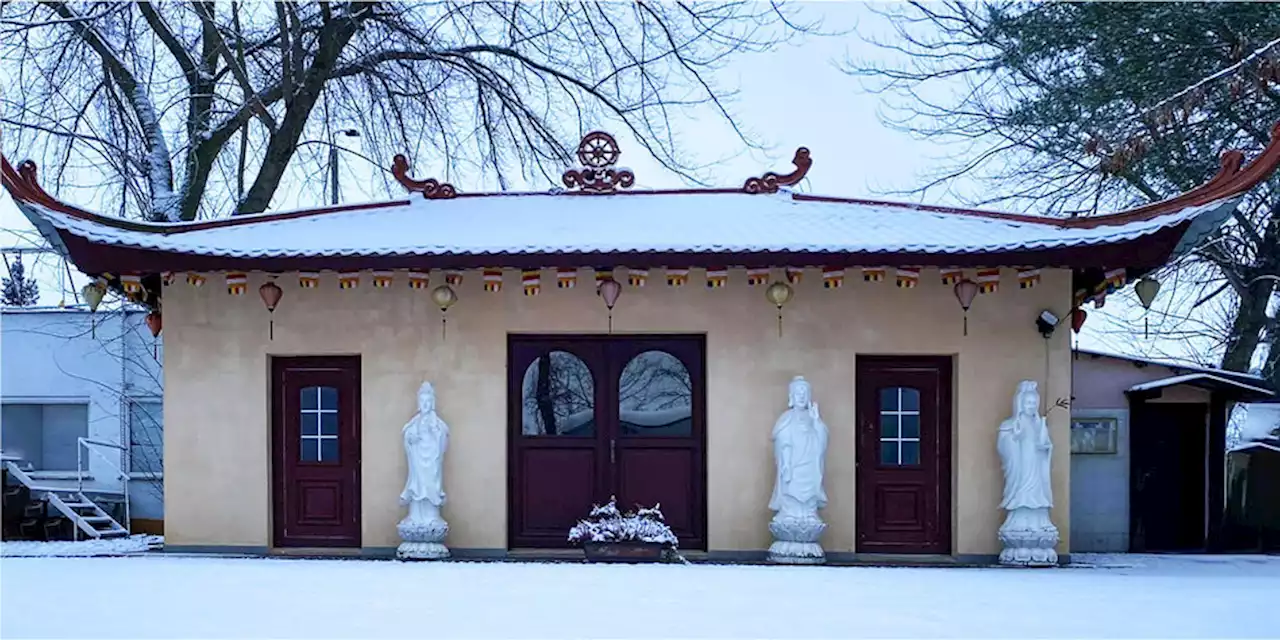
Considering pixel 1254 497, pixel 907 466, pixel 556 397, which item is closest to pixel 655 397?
pixel 556 397

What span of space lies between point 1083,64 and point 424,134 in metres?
8.38

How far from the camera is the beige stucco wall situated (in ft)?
27.3

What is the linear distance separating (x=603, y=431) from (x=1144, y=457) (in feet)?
17.7

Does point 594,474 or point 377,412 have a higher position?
point 377,412

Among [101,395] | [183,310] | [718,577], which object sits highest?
[183,310]

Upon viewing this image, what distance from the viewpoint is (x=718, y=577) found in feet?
22.6

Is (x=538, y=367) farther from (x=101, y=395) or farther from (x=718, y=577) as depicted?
(x=101, y=395)

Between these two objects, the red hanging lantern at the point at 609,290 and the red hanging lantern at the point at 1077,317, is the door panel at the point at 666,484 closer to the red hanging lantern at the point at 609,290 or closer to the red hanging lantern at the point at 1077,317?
the red hanging lantern at the point at 609,290

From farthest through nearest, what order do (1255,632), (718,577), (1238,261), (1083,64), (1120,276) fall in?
(1238,261) < (1083,64) < (1120,276) < (718,577) < (1255,632)

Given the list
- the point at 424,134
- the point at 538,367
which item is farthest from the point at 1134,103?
the point at 424,134

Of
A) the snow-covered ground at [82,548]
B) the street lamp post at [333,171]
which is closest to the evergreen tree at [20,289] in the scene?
the street lamp post at [333,171]

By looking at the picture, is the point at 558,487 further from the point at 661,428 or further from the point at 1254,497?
the point at 1254,497

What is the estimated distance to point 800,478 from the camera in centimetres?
801

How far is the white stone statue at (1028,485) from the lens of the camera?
796cm
